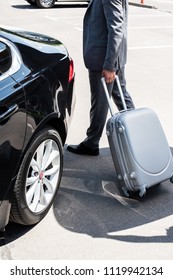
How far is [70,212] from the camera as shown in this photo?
345 cm

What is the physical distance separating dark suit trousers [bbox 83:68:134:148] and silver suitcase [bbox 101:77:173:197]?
1.87 ft

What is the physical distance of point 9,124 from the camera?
2713mm

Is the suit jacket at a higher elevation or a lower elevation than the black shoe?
higher

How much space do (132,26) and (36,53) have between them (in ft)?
30.5

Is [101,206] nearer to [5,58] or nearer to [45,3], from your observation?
[5,58]

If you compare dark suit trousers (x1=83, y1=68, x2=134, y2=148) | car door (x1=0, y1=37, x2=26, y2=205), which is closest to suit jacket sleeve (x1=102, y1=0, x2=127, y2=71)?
dark suit trousers (x1=83, y1=68, x2=134, y2=148)

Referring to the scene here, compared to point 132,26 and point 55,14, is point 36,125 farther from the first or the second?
point 55,14

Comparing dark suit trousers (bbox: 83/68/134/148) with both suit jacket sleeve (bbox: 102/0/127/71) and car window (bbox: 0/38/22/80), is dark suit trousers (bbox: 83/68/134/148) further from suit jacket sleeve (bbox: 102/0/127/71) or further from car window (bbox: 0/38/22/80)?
car window (bbox: 0/38/22/80)

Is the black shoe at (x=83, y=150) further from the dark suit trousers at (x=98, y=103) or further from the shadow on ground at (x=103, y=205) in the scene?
the shadow on ground at (x=103, y=205)

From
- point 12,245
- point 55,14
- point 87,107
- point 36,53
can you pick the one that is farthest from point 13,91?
point 55,14

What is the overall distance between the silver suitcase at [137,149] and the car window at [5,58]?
0.90 meters

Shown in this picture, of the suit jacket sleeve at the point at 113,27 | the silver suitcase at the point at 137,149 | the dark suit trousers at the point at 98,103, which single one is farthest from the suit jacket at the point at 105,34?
the silver suitcase at the point at 137,149

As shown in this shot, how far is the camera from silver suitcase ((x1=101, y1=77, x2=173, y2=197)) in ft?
11.0

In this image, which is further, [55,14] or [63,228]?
[55,14]
